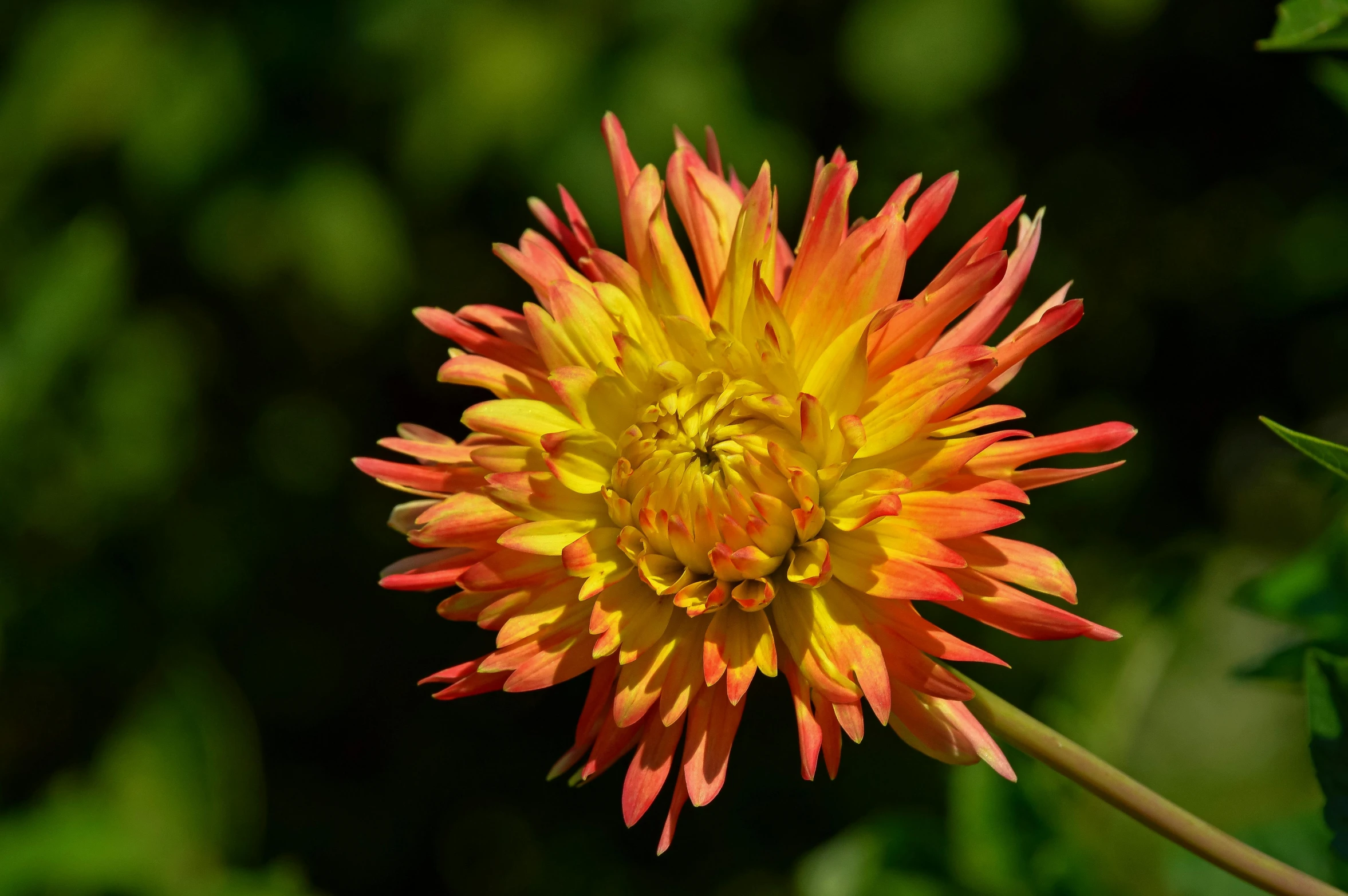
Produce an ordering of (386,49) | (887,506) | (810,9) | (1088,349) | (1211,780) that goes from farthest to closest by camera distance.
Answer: (1088,349) → (810,9) → (386,49) → (1211,780) → (887,506)

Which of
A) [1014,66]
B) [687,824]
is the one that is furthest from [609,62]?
[687,824]

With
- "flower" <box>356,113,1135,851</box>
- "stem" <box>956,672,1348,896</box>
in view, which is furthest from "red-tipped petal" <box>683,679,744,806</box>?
"stem" <box>956,672,1348,896</box>

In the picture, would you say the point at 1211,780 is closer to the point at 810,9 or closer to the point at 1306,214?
the point at 1306,214

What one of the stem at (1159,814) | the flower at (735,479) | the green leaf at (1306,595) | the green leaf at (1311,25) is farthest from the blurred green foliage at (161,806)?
the green leaf at (1311,25)

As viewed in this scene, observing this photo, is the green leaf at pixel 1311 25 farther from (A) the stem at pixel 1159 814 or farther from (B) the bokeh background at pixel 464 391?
(B) the bokeh background at pixel 464 391

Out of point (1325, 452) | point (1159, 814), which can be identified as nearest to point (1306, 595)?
point (1325, 452)
